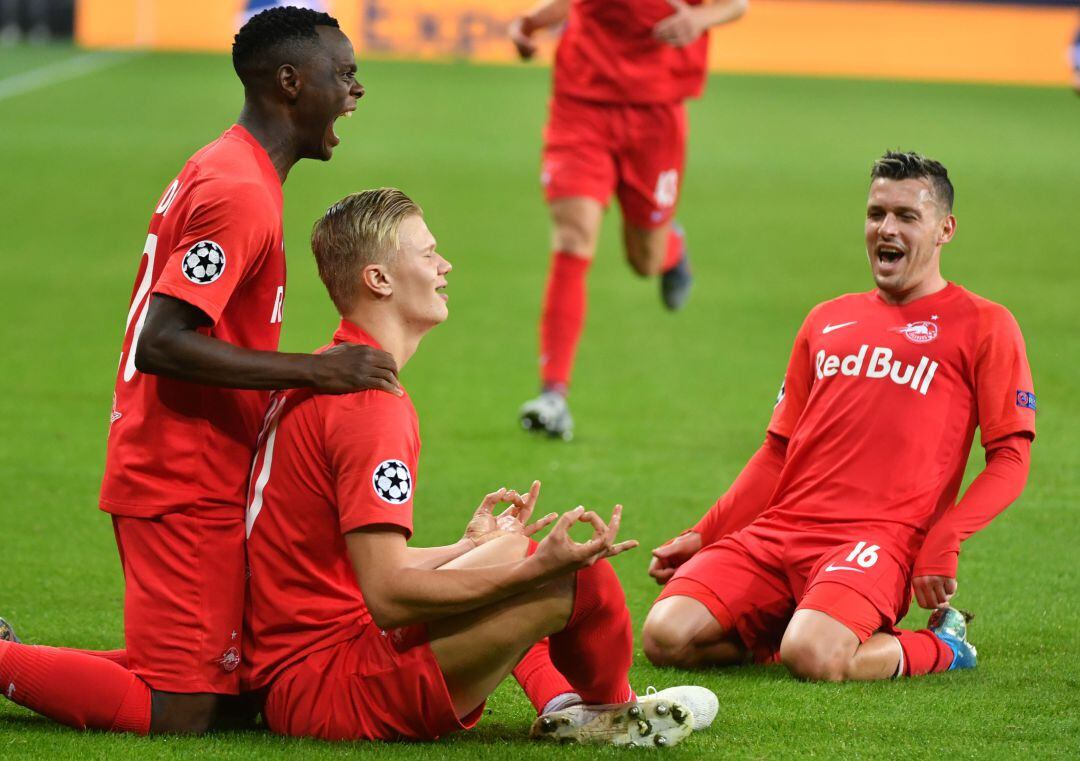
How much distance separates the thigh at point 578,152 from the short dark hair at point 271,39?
159 inches

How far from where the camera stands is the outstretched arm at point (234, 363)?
383cm

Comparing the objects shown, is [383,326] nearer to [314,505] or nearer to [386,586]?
[314,505]

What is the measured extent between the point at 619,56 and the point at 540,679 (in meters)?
4.99

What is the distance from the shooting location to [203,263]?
12.7 feet

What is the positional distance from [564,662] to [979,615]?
192 cm

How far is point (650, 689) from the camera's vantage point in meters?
4.26

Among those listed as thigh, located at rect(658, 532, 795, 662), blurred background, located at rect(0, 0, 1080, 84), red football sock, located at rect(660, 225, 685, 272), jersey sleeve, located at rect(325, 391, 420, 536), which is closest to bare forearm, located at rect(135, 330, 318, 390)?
jersey sleeve, located at rect(325, 391, 420, 536)

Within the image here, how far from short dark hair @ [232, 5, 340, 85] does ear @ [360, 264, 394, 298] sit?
1.95 feet

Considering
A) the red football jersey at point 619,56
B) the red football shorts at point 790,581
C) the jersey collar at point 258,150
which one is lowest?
the red football shorts at point 790,581

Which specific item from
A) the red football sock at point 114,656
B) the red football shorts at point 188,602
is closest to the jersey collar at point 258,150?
the red football shorts at point 188,602

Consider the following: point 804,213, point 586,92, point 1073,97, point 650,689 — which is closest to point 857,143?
point 804,213

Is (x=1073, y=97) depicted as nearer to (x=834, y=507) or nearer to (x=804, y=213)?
(x=804, y=213)

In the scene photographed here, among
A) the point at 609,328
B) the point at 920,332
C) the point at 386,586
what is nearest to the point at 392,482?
the point at 386,586

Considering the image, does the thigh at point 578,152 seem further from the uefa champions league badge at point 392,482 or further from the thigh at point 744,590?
the uefa champions league badge at point 392,482
